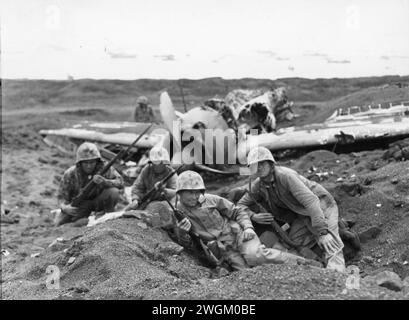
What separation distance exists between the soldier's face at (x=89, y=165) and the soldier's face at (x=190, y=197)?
2.69 meters

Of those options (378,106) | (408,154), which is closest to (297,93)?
(378,106)

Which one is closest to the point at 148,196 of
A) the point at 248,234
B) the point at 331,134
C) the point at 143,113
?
the point at 248,234

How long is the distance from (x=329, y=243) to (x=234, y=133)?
16.6ft

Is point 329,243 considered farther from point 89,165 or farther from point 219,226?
point 89,165

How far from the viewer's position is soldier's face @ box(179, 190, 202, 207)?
6699mm

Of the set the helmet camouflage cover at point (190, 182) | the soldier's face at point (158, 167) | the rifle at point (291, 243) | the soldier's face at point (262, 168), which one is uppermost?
the soldier's face at point (262, 168)

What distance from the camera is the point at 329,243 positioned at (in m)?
6.59

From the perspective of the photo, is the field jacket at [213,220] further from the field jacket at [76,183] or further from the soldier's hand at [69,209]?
the soldier's hand at [69,209]

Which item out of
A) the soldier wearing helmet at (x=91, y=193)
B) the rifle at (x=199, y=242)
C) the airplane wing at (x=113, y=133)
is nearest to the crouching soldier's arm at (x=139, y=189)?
the soldier wearing helmet at (x=91, y=193)

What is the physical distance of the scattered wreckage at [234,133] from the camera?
10.8 m

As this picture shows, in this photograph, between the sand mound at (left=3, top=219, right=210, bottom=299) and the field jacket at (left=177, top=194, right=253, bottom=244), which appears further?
the field jacket at (left=177, top=194, right=253, bottom=244)

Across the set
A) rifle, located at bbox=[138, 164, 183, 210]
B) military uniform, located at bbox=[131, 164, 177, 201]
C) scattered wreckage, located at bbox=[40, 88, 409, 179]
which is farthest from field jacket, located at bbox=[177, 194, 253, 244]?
scattered wreckage, located at bbox=[40, 88, 409, 179]

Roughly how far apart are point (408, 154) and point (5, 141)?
31.3 ft

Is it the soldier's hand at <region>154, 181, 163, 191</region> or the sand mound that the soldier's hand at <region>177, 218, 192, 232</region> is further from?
the soldier's hand at <region>154, 181, 163, 191</region>
